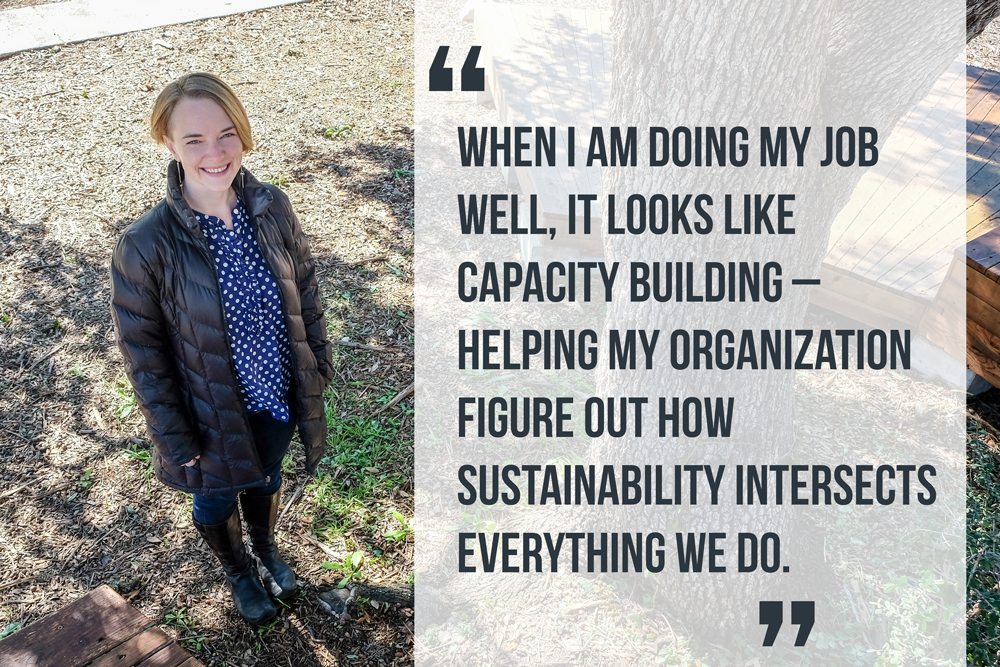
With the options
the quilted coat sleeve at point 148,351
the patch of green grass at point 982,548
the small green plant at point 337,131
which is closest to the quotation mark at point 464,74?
the small green plant at point 337,131

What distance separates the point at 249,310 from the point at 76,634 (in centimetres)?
124

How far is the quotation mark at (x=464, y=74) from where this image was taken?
706cm

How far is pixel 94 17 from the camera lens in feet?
25.8

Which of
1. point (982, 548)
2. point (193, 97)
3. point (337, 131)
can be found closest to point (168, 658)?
point (193, 97)

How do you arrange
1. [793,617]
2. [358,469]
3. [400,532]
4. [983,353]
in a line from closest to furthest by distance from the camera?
[793,617] < [400,532] < [358,469] < [983,353]

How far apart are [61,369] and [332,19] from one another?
5.46 meters

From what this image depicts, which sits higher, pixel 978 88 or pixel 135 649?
pixel 978 88

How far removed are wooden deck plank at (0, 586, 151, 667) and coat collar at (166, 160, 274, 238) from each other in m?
1.36

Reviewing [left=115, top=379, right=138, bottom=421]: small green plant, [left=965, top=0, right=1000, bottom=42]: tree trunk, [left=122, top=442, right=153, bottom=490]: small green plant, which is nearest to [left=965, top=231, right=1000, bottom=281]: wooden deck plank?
[left=965, top=0, right=1000, bottom=42]: tree trunk

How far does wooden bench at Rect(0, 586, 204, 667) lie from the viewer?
240cm

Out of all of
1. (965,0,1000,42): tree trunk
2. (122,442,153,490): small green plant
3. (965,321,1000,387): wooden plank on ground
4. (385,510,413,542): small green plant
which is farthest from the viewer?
(965,321,1000,387): wooden plank on ground

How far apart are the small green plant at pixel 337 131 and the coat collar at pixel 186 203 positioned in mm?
4118

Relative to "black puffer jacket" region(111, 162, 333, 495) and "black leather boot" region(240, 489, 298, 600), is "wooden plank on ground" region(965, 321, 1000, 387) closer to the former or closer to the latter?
"black puffer jacket" region(111, 162, 333, 495)

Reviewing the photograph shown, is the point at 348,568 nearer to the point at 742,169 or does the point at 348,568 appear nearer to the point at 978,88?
the point at 742,169
